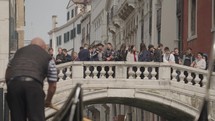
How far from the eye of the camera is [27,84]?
874 cm

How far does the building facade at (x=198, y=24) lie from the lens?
24.4 meters

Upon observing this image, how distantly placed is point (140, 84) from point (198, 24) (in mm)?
3835

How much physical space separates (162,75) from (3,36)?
178 inches

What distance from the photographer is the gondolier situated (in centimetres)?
875

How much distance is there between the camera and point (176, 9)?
1186 inches

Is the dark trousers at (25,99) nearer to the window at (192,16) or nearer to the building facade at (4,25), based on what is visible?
the building facade at (4,25)

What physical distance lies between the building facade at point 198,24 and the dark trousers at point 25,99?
47.1 ft

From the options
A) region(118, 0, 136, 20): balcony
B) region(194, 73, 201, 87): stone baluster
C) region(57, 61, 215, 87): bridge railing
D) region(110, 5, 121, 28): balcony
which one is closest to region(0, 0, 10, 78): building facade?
region(57, 61, 215, 87): bridge railing

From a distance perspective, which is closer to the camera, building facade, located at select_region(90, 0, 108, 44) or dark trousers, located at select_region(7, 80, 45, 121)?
dark trousers, located at select_region(7, 80, 45, 121)

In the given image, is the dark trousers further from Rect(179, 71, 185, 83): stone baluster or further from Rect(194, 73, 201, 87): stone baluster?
Rect(179, 71, 185, 83): stone baluster

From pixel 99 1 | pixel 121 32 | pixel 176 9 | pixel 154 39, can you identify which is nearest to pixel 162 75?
pixel 176 9

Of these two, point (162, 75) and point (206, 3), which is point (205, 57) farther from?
point (206, 3)

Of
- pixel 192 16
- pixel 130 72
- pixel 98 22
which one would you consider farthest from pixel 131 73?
pixel 98 22

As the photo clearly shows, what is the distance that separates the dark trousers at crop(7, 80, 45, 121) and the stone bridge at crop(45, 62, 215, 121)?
13003 millimetres
